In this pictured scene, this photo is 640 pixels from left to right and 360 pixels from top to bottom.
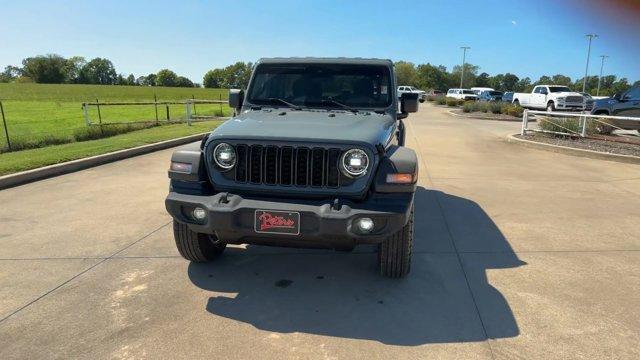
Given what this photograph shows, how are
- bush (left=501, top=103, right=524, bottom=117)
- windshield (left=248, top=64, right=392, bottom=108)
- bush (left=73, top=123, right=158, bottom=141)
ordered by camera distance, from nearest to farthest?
1. windshield (left=248, top=64, right=392, bottom=108)
2. bush (left=73, top=123, right=158, bottom=141)
3. bush (left=501, top=103, right=524, bottom=117)

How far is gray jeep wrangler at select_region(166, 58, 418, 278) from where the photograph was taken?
3.23 m

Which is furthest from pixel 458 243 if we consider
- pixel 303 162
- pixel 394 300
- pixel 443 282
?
pixel 303 162

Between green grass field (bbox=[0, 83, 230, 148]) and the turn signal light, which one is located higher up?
the turn signal light

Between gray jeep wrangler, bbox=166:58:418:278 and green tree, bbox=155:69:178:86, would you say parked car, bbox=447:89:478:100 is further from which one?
green tree, bbox=155:69:178:86

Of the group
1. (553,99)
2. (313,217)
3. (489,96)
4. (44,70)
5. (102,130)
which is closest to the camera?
(313,217)

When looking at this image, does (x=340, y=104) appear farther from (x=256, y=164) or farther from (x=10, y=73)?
(x=10, y=73)

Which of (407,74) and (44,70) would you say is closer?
(407,74)

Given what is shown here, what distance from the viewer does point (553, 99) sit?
1075 inches

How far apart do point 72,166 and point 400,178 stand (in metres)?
7.38

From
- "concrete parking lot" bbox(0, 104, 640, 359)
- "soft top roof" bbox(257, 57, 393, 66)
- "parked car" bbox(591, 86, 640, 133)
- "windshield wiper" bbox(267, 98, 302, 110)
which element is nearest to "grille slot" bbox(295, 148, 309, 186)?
"concrete parking lot" bbox(0, 104, 640, 359)

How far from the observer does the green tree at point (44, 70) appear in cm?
12588

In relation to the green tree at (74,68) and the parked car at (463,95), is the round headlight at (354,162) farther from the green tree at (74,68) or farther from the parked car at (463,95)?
the green tree at (74,68)

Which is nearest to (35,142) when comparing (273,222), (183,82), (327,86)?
(327,86)

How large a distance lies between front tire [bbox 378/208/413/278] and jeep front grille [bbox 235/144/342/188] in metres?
0.69
